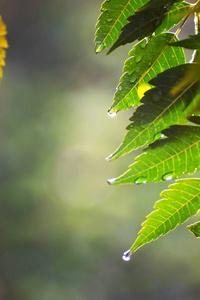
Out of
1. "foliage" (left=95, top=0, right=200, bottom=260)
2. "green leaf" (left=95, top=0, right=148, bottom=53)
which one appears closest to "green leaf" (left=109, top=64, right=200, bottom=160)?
"foliage" (left=95, top=0, right=200, bottom=260)

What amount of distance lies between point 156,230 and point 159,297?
4.22m

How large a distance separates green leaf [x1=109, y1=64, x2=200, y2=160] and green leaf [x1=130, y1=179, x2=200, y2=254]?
0.08 m

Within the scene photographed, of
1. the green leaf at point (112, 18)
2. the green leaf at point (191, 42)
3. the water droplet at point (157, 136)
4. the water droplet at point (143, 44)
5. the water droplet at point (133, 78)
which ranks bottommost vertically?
the water droplet at point (157, 136)

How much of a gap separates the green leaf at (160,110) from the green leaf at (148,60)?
5 cm

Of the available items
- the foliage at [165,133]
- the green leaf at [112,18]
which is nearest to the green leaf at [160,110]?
the foliage at [165,133]

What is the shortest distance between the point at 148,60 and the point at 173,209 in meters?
0.21

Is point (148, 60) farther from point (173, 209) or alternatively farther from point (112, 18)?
point (173, 209)

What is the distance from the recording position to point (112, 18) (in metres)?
0.53

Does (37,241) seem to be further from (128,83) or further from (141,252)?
(128,83)

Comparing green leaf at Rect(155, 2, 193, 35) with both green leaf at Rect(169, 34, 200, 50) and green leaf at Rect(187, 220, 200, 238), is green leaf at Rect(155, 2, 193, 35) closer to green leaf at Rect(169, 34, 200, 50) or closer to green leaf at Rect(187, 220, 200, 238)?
green leaf at Rect(169, 34, 200, 50)

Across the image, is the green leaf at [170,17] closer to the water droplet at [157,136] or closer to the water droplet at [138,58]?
the water droplet at [138,58]

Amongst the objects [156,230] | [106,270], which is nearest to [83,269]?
[106,270]

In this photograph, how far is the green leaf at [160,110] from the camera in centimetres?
46

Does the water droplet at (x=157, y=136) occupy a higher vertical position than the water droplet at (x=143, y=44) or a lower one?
→ lower
